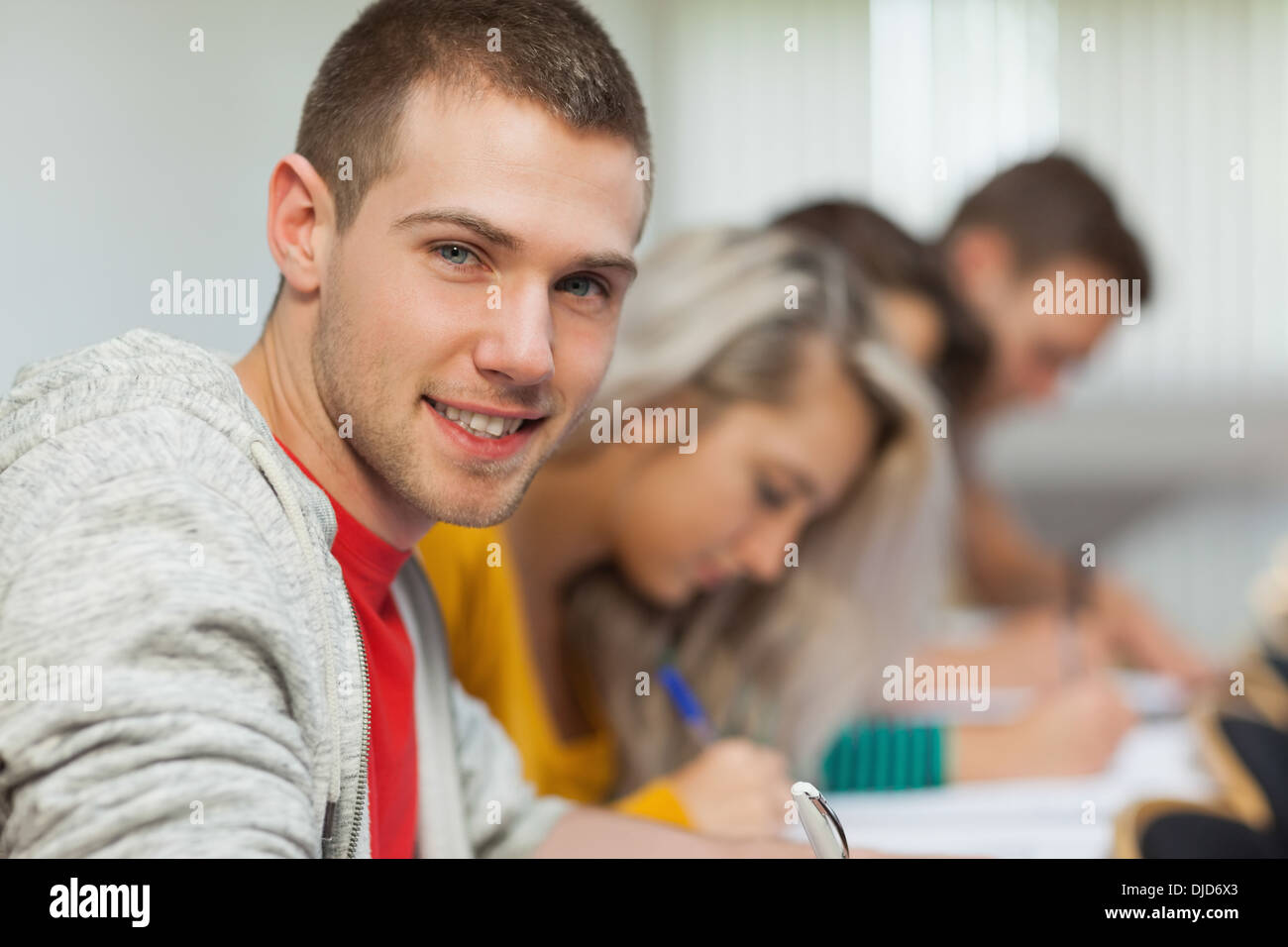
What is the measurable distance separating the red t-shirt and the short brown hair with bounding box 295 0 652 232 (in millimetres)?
146

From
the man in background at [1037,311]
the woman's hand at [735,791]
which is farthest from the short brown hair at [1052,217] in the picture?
the woman's hand at [735,791]

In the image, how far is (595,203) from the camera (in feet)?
1.78

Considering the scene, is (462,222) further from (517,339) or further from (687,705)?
(687,705)

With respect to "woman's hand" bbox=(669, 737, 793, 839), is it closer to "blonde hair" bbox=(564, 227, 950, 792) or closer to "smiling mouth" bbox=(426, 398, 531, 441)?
"blonde hair" bbox=(564, 227, 950, 792)

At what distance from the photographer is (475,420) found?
54cm

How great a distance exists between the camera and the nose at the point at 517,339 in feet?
1.73

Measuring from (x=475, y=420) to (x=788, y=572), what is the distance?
0.78 meters

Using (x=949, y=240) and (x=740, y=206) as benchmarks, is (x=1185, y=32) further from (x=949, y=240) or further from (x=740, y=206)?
(x=740, y=206)

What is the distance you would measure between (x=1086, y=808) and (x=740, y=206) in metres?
1.22

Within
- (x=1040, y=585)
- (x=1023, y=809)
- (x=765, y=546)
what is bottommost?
(x=1023, y=809)

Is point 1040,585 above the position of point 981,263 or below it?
below

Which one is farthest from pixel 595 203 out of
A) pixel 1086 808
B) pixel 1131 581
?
pixel 1131 581

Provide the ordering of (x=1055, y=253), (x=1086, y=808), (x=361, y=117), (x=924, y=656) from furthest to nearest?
(x=1055, y=253) → (x=924, y=656) → (x=1086, y=808) → (x=361, y=117)

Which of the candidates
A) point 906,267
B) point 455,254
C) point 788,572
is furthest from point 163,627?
point 906,267
